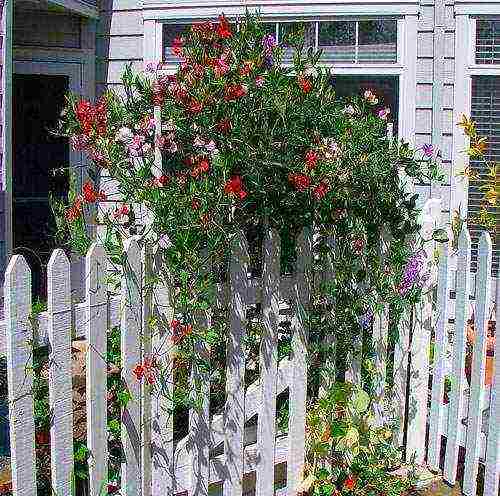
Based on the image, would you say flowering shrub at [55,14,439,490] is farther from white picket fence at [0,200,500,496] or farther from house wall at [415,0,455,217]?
house wall at [415,0,455,217]

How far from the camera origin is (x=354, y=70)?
579 centimetres

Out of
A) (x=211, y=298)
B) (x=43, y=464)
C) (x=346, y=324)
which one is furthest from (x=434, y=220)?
(x=43, y=464)

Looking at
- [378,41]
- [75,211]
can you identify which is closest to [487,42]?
[378,41]

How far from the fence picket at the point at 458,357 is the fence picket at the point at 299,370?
700 mm

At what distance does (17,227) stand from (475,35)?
153 inches

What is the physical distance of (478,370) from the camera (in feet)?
11.3

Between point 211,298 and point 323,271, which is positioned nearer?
point 211,298

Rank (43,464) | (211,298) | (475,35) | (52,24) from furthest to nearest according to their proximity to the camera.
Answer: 1. (52,24)
2. (475,35)
3. (211,298)
4. (43,464)

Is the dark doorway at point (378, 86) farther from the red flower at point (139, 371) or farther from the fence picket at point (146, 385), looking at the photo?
the red flower at point (139, 371)

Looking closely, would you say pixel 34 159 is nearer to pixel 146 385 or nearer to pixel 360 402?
pixel 360 402

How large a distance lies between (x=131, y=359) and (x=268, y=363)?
662 mm

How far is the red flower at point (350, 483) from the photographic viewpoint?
11.0ft

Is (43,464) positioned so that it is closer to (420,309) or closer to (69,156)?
(420,309)

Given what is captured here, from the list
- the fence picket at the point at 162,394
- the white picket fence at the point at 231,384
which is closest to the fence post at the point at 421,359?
the white picket fence at the point at 231,384
